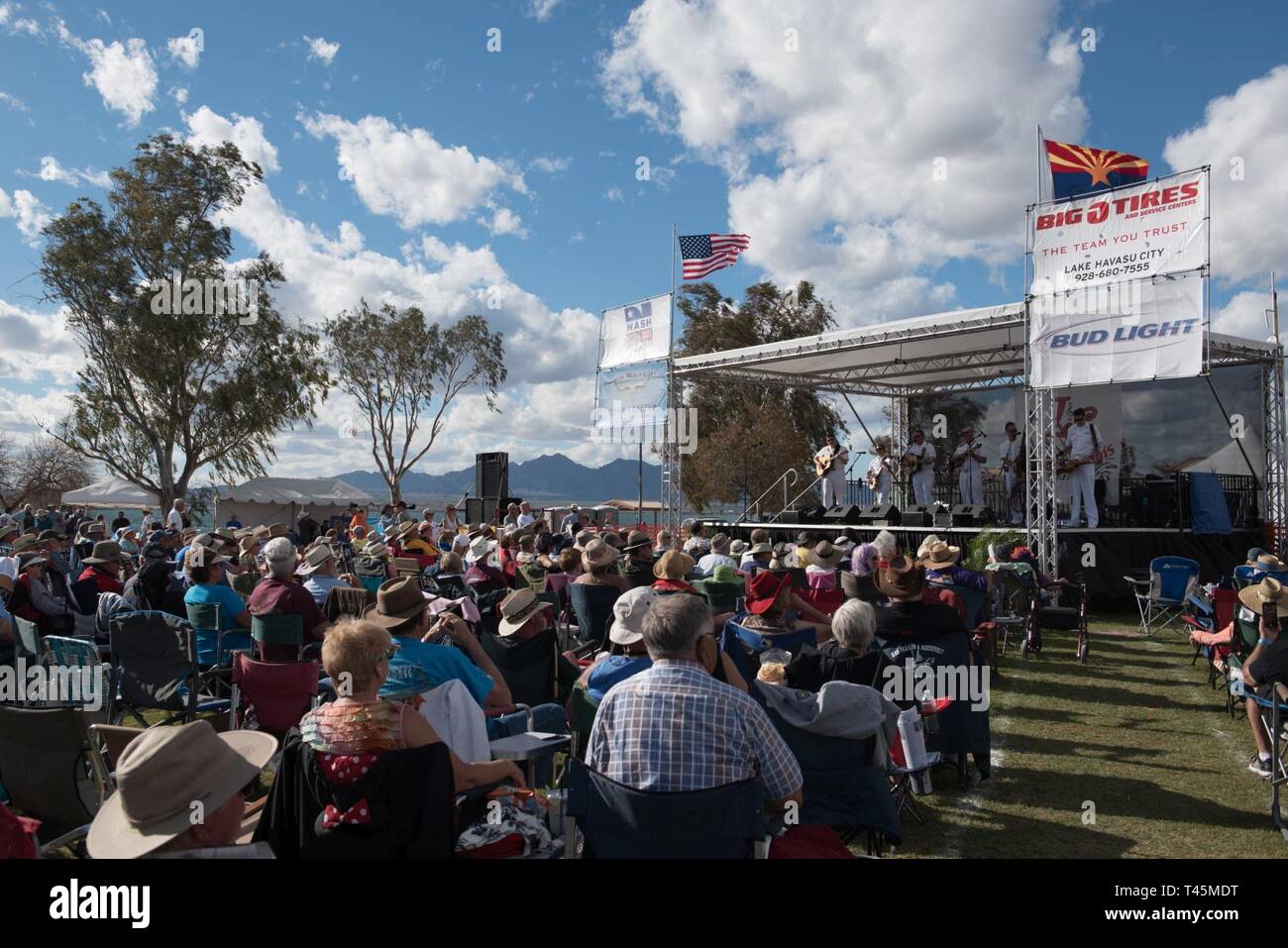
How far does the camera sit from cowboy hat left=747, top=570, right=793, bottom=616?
506 centimetres

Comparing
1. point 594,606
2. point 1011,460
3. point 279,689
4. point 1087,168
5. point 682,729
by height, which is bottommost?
point 279,689

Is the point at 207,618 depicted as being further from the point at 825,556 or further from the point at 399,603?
the point at 825,556

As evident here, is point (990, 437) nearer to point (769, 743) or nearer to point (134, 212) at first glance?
point (769, 743)

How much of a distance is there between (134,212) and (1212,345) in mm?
23989

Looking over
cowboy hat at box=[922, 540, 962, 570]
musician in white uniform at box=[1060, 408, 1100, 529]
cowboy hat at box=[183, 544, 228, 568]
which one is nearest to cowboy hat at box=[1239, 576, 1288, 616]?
cowboy hat at box=[922, 540, 962, 570]

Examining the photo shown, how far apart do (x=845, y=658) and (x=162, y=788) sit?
278 centimetres

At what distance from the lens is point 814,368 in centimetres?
1623

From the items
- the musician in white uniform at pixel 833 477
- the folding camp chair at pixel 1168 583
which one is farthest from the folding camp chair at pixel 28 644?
the musician in white uniform at pixel 833 477

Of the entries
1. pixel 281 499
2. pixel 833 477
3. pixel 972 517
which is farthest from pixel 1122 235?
pixel 281 499

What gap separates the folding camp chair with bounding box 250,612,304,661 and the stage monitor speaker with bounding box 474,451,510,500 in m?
14.2

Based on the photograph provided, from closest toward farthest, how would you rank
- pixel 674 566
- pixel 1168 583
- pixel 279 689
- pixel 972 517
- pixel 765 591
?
pixel 279 689, pixel 765 591, pixel 674 566, pixel 1168 583, pixel 972 517

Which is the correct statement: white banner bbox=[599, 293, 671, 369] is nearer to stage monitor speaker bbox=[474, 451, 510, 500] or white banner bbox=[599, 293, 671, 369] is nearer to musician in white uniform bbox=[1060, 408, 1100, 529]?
stage monitor speaker bbox=[474, 451, 510, 500]

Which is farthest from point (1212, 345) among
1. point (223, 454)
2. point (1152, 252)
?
point (223, 454)

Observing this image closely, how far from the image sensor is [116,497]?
91.2ft
